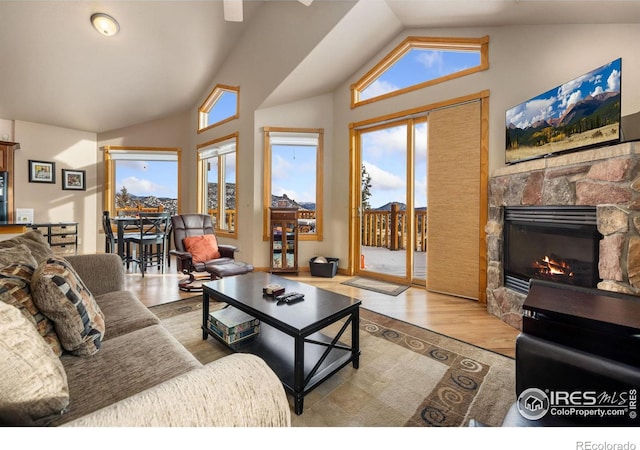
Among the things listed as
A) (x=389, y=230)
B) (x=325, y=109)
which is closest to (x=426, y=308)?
(x=389, y=230)

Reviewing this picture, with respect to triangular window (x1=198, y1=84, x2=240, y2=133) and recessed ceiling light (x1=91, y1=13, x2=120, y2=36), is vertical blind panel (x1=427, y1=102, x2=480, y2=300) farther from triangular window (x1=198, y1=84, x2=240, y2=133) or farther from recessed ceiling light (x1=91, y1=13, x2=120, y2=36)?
recessed ceiling light (x1=91, y1=13, x2=120, y2=36)

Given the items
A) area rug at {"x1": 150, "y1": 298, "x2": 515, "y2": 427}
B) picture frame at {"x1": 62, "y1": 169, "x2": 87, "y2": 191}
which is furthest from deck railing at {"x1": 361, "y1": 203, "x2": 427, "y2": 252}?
picture frame at {"x1": 62, "y1": 169, "x2": 87, "y2": 191}

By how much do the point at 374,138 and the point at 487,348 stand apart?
3.04m

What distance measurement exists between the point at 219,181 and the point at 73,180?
279 centimetres

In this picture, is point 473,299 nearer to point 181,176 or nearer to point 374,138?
point 374,138

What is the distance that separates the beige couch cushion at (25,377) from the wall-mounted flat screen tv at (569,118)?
119 inches

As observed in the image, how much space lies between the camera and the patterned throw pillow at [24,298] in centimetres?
100

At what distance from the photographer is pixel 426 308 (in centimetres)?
286

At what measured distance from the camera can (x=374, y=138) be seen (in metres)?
4.11

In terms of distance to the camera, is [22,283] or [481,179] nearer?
[22,283]

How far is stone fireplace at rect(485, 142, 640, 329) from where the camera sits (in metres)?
1.71

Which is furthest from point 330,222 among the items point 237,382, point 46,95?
point 46,95

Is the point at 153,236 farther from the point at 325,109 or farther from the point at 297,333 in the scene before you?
the point at 297,333

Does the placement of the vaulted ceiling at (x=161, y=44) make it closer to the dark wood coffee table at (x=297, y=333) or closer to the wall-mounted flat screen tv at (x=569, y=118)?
the wall-mounted flat screen tv at (x=569, y=118)
